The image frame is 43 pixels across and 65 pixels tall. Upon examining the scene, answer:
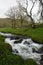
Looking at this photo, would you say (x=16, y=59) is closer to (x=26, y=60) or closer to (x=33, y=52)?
(x=26, y=60)

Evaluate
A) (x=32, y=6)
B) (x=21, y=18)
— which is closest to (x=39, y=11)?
(x=32, y=6)

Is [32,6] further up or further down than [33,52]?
further up

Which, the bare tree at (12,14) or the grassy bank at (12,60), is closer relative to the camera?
the grassy bank at (12,60)

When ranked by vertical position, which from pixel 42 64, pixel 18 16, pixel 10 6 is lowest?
pixel 42 64

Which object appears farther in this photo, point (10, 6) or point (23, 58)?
point (10, 6)

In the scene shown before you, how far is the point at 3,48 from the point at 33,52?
10.2ft

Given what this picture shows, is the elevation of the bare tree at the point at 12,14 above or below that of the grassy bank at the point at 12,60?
above

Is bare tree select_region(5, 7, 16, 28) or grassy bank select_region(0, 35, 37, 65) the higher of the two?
bare tree select_region(5, 7, 16, 28)

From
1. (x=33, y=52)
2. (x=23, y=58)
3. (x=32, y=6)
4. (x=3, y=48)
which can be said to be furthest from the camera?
(x=32, y=6)

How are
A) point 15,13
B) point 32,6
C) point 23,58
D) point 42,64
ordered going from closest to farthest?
1. point 42,64
2. point 23,58
3. point 32,6
4. point 15,13

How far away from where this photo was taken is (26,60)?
13180mm

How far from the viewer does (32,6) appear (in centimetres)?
3897

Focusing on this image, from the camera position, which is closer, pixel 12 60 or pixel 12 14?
pixel 12 60

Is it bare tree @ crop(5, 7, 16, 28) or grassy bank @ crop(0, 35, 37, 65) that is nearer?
grassy bank @ crop(0, 35, 37, 65)
